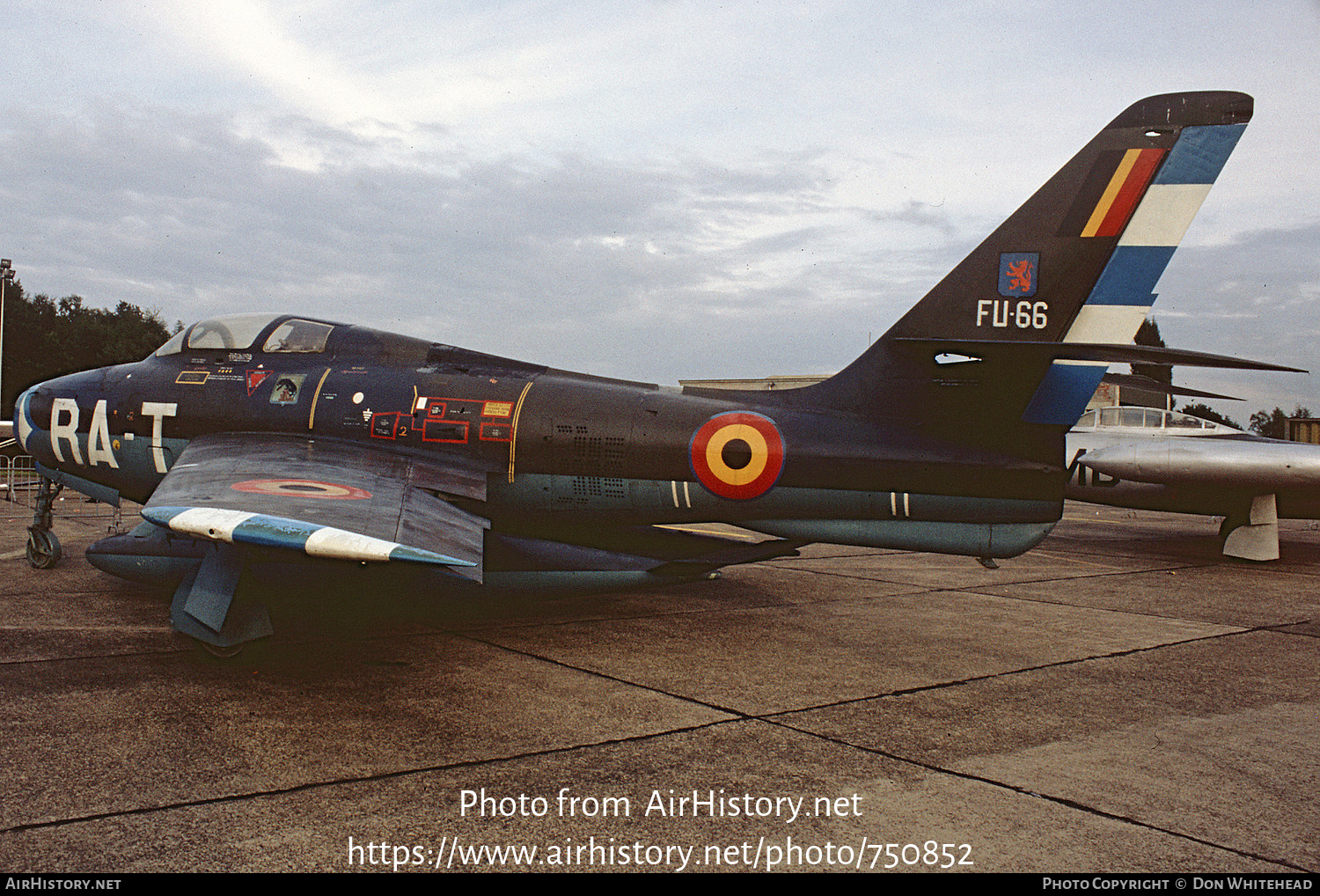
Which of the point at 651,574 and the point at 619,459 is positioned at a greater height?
the point at 619,459

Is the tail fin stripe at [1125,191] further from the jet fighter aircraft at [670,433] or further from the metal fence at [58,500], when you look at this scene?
the metal fence at [58,500]

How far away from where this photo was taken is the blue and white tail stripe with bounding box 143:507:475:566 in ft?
16.4

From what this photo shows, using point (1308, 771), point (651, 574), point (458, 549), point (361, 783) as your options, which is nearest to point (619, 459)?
point (651, 574)

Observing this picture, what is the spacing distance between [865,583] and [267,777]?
26.6ft

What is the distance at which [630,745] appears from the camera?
4652 mm

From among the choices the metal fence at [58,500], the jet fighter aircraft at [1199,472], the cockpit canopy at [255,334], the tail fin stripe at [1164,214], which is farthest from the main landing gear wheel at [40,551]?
the jet fighter aircraft at [1199,472]

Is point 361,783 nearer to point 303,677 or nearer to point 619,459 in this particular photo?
point 303,677

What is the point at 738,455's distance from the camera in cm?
743

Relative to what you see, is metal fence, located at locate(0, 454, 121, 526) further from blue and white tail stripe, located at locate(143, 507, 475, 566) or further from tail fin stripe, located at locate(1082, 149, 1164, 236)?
tail fin stripe, located at locate(1082, 149, 1164, 236)

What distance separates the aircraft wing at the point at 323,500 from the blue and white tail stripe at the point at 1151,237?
479 cm

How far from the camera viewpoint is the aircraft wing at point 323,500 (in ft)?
17.1

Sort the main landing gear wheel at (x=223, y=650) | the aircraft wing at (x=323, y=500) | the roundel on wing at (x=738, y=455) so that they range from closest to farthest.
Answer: the aircraft wing at (x=323, y=500), the main landing gear wheel at (x=223, y=650), the roundel on wing at (x=738, y=455)

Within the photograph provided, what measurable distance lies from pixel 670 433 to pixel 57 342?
6131cm

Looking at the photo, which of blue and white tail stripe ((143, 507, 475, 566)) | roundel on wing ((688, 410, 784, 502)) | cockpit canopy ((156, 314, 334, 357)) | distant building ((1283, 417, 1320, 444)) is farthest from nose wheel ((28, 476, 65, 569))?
distant building ((1283, 417, 1320, 444))
